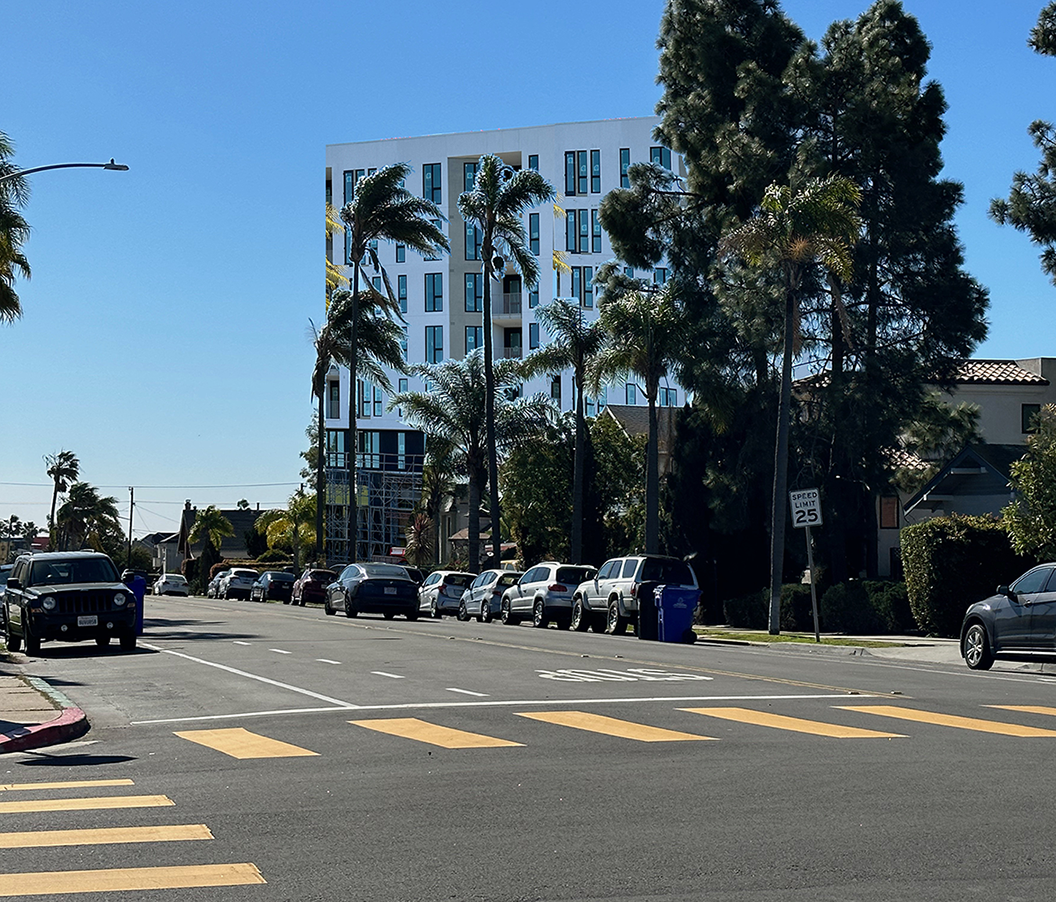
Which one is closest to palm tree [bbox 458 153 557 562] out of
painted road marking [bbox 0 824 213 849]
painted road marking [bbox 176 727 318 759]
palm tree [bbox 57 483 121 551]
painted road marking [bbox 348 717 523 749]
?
painted road marking [bbox 348 717 523 749]

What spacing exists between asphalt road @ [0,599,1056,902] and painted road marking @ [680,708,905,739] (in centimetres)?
6

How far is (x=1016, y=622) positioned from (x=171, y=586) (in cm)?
7307

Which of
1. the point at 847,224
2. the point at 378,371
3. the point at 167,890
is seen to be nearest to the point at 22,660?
the point at 167,890

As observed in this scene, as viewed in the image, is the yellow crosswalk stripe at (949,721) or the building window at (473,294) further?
→ the building window at (473,294)

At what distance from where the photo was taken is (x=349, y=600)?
43.4m

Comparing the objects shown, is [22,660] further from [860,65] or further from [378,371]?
[378,371]

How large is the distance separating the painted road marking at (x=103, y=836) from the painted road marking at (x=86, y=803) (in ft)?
2.79

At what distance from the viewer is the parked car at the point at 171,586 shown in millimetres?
87500

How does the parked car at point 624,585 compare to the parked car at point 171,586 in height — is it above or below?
above

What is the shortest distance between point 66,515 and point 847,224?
118322mm

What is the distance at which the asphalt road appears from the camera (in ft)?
23.6

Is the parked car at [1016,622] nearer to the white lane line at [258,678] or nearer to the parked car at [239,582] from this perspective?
the white lane line at [258,678]

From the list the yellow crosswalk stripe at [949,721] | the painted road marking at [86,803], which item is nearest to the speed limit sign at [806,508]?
the yellow crosswalk stripe at [949,721]

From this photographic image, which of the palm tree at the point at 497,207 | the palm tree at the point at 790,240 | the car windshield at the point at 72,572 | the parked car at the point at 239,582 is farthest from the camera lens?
the parked car at the point at 239,582
